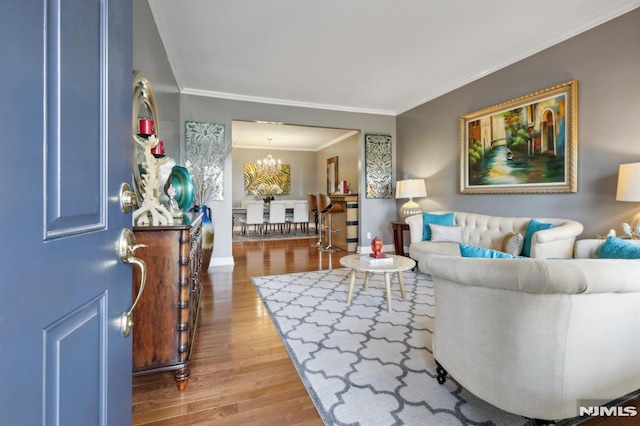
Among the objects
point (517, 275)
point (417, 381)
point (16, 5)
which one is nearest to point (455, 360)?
point (417, 381)

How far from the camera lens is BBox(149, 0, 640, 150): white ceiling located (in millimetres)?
2604

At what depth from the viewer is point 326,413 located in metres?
1.45

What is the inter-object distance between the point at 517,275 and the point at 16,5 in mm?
1471

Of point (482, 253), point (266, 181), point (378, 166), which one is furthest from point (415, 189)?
point (266, 181)

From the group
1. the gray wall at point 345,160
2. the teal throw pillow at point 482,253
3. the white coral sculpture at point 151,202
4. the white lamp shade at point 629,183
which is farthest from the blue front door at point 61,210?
the gray wall at point 345,160

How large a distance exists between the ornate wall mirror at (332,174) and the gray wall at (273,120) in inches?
111

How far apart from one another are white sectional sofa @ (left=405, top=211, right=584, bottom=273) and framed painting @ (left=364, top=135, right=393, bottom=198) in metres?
1.67

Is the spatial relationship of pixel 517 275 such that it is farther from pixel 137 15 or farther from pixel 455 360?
pixel 137 15

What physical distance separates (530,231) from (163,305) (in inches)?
132

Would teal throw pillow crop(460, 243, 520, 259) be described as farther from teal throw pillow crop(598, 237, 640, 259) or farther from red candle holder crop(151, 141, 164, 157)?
red candle holder crop(151, 141, 164, 157)

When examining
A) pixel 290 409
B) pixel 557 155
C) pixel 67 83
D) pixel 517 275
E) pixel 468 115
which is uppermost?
pixel 468 115

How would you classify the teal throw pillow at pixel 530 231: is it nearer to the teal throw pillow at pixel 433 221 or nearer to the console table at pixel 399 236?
the teal throw pillow at pixel 433 221

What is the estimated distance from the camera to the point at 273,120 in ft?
16.2

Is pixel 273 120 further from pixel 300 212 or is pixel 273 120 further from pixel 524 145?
pixel 524 145
